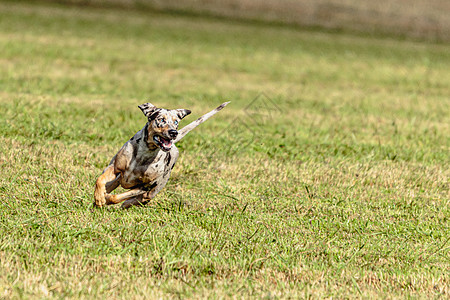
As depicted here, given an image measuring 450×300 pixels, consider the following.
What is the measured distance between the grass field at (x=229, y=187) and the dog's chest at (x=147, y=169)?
0.37 m

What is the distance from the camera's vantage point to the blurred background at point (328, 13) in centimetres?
2755

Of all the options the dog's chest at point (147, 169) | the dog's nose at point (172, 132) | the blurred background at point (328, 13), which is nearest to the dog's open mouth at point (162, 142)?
the dog's nose at point (172, 132)

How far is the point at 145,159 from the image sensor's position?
5141 mm

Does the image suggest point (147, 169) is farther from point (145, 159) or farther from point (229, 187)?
point (229, 187)

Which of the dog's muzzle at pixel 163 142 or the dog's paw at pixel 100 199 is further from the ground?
the dog's muzzle at pixel 163 142

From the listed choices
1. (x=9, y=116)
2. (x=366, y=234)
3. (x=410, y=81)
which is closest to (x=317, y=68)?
(x=410, y=81)

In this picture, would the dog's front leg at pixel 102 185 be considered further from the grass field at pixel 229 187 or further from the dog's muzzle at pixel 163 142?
the dog's muzzle at pixel 163 142

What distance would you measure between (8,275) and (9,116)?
16.0ft

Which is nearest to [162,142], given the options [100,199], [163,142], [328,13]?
[163,142]

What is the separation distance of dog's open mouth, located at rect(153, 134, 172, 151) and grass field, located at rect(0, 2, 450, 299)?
746 millimetres

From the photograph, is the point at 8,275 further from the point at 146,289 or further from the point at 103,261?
the point at 146,289

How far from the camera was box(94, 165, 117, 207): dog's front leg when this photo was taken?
16.9ft

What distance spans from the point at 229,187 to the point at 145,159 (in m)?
1.62

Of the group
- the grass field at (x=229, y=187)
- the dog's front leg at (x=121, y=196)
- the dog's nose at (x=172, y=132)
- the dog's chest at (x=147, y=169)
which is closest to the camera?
the grass field at (x=229, y=187)
